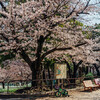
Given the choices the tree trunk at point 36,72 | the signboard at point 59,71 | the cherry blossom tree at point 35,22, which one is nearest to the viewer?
the cherry blossom tree at point 35,22

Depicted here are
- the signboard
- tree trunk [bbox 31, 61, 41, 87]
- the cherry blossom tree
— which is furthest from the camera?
tree trunk [bbox 31, 61, 41, 87]

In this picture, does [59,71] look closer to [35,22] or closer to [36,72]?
[36,72]

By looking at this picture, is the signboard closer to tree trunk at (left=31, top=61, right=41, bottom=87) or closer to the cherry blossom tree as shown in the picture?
the cherry blossom tree

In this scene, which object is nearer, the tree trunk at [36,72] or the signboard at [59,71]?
the signboard at [59,71]

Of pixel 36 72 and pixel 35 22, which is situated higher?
pixel 35 22

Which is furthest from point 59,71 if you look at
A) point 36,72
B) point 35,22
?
point 35,22

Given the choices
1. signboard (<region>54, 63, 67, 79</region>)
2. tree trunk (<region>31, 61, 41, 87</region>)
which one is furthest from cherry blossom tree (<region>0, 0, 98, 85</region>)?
signboard (<region>54, 63, 67, 79</region>)

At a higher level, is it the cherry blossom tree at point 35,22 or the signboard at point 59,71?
the cherry blossom tree at point 35,22

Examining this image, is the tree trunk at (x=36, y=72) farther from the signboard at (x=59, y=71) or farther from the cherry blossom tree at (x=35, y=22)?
the signboard at (x=59, y=71)

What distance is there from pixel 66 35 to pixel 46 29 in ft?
5.33

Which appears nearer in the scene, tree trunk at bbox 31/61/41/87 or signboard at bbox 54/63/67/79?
signboard at bbox 54/63/67/79

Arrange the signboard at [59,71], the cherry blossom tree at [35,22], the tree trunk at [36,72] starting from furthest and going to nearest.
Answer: the tree trunk at [36,72]
the signboard at [59,71]
the cherry blossom tree at [35,22]

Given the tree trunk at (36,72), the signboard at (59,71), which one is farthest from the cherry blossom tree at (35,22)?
the signboard at (59,71)

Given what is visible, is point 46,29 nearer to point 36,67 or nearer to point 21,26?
point 21,26
